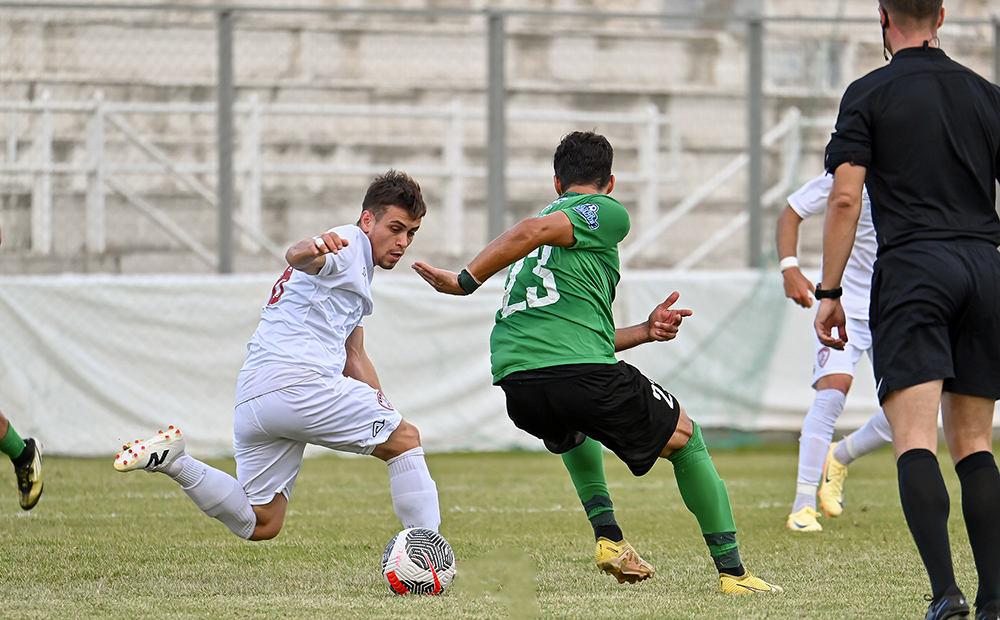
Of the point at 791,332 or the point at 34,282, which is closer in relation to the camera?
the point at 34,282

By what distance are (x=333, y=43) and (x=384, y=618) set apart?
9.76 meters

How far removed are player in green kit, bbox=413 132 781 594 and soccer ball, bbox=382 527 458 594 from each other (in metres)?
0.56

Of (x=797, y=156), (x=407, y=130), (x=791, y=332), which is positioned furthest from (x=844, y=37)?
(x=407, y=130)

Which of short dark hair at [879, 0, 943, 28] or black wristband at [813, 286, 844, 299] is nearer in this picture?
short dark hair at [879, 0, 943, 28]

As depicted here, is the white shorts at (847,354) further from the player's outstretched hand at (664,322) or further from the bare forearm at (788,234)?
the player's outstretched hand at (664,322)

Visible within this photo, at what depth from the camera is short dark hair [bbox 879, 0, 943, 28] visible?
4.02 meters

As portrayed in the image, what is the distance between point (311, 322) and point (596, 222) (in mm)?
1173

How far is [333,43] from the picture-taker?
1311 cm

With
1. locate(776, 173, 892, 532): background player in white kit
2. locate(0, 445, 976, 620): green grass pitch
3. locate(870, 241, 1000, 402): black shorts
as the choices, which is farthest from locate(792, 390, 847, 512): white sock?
locate(870, 241, 1000, 402): black shorts

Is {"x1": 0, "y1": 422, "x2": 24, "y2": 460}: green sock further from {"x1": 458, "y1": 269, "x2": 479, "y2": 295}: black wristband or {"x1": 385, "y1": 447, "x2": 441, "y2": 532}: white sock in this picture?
{"x1": 458, "y1": 269, "x2": 479, "y2": 295}: black wristband

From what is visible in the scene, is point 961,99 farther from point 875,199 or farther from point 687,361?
point 687,361

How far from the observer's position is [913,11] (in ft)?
13.2

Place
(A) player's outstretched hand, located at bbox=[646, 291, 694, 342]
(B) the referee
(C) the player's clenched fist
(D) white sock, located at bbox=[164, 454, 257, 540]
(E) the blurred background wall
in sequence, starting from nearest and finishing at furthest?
(B) the referee < (C) the player's clenched fist < (A) player's outstretched hand, located at bbox=[646, 291, 694, 342] < (D) white sock, located at bbox=[164, 454, 257, 540] < (E) the blurred background wall

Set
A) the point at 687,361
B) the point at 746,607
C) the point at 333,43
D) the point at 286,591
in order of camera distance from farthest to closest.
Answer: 1. the point at 333,43
2. the point at 687,361
3. the point at 286,591
4. the point at 746,607
